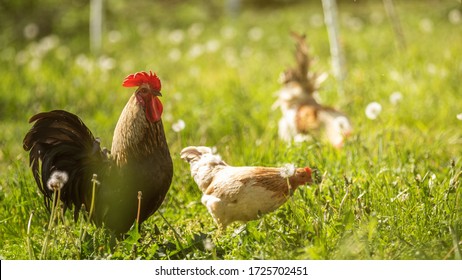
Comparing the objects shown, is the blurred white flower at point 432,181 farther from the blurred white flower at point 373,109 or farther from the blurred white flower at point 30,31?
the blurred white flower at point 30,31

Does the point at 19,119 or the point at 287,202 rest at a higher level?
the point at 19,119

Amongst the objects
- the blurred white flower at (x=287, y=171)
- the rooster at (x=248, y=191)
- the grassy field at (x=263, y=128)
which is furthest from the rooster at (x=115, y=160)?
the blurred white flower at (x=287, y=171)

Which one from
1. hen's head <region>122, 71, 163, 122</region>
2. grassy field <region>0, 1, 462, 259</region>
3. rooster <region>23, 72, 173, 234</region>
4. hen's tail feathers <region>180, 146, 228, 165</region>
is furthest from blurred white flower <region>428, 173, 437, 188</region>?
hen's head <region>122, 71, 163, 122</region>

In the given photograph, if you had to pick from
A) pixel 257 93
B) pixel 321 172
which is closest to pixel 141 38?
pixel 257 93

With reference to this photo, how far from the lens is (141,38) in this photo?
10047 millimetres

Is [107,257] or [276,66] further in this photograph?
[276,66]

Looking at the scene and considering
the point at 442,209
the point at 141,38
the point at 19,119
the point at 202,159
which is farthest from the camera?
the point at 141,38

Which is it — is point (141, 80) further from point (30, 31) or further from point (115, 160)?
point (30, 31)

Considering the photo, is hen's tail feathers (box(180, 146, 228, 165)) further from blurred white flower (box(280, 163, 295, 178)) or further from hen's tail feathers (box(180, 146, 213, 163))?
blurred white flower (box(280, 163, 295, 178))

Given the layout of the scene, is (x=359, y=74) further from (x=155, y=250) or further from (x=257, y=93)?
(x=155, y=250)

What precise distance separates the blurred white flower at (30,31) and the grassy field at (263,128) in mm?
117

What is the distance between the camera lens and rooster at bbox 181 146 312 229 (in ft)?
10.2

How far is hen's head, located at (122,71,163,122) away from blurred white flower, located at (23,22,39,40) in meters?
7.44

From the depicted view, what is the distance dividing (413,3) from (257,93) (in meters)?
8.80
